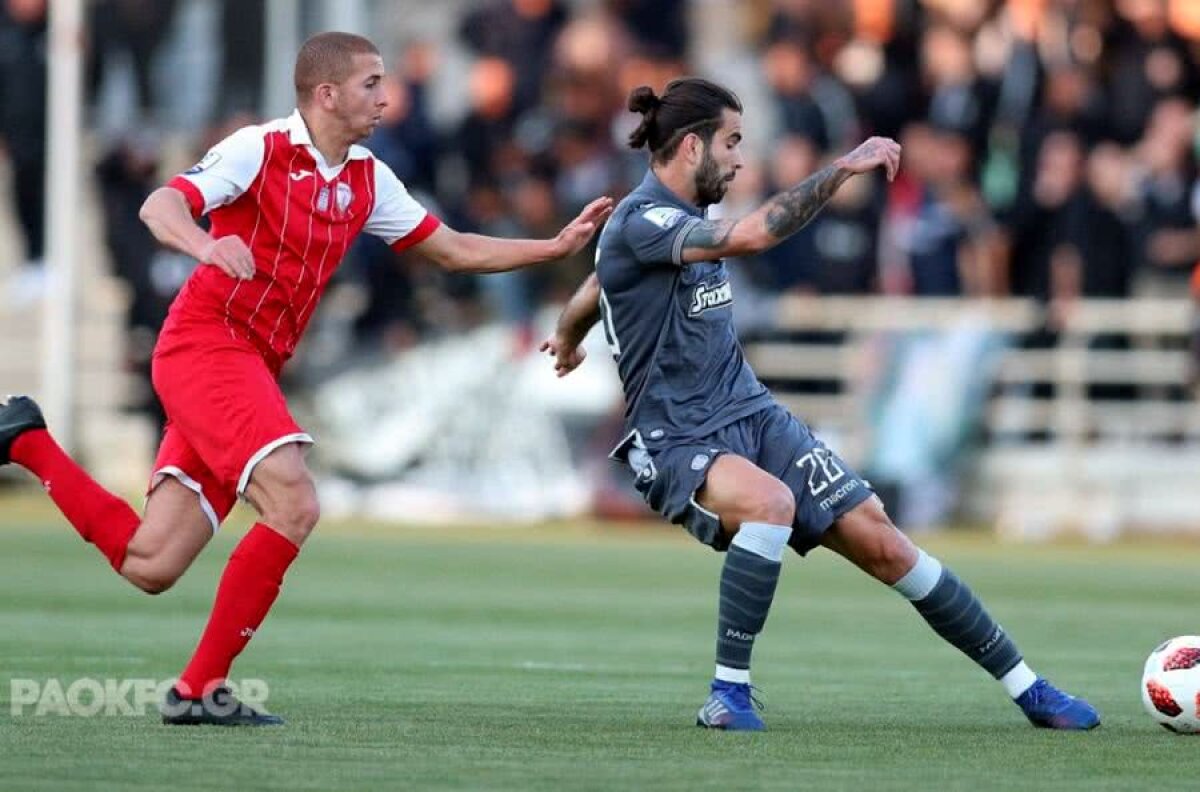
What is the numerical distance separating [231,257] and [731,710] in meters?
2.17

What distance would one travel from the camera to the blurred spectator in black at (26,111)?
2650 cm

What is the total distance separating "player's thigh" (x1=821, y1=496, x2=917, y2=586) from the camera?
865cm

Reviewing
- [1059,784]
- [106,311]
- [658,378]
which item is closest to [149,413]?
[106,311]

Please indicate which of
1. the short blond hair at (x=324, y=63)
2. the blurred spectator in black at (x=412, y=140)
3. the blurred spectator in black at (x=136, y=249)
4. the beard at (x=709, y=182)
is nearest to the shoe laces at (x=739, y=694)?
the beard at (x=709, y=182)

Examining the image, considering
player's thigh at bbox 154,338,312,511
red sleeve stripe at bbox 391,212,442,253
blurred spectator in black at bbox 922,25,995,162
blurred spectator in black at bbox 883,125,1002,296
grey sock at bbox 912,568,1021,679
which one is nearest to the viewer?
player's thigh at bbox 154,338,312,511

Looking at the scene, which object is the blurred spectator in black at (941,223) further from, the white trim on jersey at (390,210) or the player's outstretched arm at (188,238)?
the player's outstretched arm at (188,238)

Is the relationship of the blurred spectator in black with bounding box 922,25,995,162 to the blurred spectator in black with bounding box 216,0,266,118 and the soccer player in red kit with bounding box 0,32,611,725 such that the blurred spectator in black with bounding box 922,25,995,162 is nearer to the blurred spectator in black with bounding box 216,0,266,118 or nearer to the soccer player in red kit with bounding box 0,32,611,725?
the blurred spectator in black with bounding box 216,0,266,118

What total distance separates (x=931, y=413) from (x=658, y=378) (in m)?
13.4

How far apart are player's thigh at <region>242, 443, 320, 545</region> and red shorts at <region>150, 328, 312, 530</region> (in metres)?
0.03

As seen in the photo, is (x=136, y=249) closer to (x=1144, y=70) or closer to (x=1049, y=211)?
(x=1049, y=211)

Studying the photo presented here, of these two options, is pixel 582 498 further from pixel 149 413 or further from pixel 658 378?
pixel 658 378

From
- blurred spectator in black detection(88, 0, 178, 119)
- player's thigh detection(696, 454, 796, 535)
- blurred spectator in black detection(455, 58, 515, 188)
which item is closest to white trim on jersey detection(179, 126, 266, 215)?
player's thigh detection(696, 454, 796, 535)

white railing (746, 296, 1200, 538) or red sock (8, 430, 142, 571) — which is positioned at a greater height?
red sock (8, 430, 142, 571)

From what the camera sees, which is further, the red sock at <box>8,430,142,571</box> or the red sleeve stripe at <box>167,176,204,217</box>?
the red sock at <box>8,430,142,571</box>
